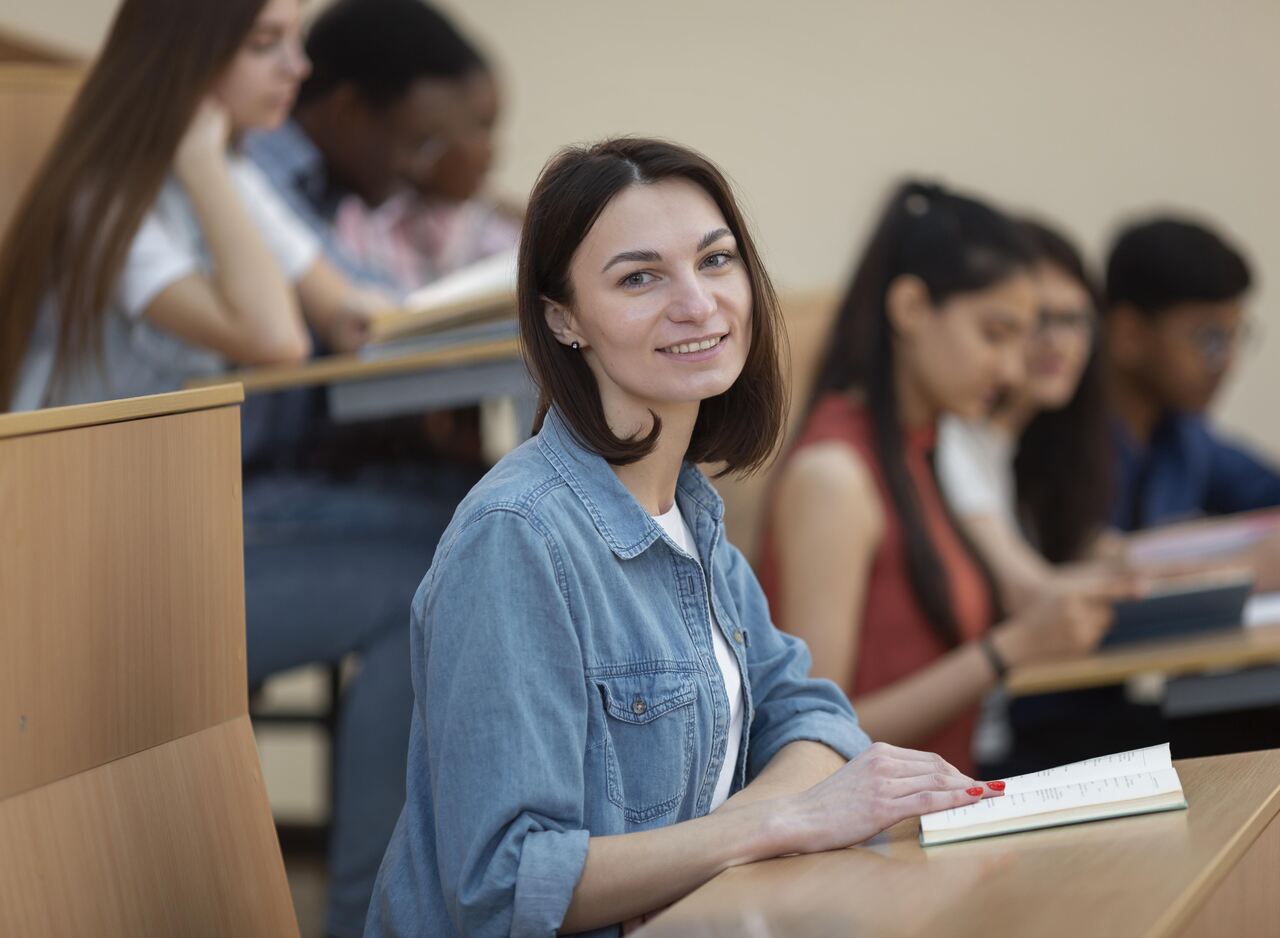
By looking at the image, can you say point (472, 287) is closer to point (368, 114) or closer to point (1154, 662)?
point (368, 114)

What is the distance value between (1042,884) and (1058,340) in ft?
7.01

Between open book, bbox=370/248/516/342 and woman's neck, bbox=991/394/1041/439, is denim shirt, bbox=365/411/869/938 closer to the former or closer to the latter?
open book, bbox=370/248/516/342

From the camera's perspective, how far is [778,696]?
1.35 metres

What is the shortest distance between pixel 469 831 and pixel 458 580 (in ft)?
0.54

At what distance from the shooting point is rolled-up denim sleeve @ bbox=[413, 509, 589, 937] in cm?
103

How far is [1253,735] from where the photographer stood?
2.58 m

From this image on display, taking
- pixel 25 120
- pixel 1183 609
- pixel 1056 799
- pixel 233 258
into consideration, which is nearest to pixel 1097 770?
pixel 1056 799

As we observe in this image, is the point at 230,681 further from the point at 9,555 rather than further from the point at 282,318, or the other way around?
the point at 282,318

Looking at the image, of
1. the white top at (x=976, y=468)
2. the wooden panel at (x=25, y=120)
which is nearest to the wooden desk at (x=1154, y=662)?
the white top at (x=976, y=468)

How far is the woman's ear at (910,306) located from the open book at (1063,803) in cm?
128

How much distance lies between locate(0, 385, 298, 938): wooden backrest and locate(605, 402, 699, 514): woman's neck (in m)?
0.30

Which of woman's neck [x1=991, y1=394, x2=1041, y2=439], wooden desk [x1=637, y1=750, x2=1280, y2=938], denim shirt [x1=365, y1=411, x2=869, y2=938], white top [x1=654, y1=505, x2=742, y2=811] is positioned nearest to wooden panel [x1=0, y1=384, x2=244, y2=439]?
denim shirt [x1=365, y1=411, x2=869, y2=938]

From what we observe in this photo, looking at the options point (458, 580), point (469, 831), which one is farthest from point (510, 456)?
point (469, 831)

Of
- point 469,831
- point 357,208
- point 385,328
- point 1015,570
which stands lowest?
point 1015,570
